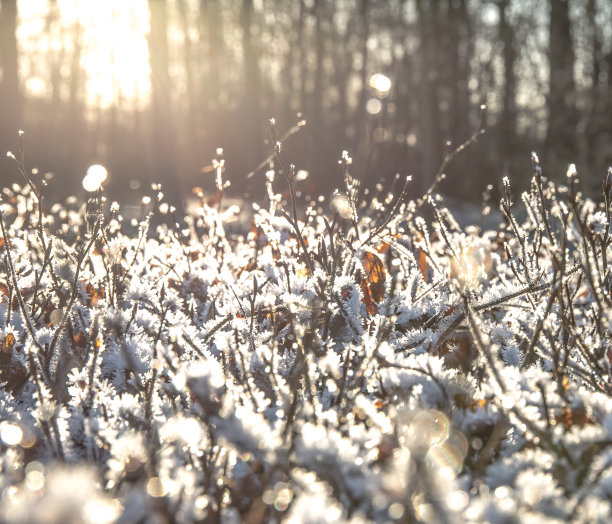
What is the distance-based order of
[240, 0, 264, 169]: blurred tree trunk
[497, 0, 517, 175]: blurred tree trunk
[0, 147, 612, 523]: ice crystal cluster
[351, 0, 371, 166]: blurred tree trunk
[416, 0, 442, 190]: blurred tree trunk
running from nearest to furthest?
[0, 147, 612, 523]: ice crystal cluster
[416, 0, 442, 190]: blurred tree trunk
[497, 0, 517, 175]: blurred tree trunk
[351, 0, 371, 166]: blurred tree trunk
[240, 0, 264, 169]: blurred tree trunk

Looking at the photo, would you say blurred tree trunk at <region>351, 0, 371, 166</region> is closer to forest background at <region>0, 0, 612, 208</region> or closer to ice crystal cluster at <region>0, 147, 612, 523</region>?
forest background at <region>0, 0, 612, 208</region>

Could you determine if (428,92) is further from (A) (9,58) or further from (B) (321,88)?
(A) (9,58)

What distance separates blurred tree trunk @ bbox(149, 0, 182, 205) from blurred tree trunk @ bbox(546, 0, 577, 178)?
816 cm

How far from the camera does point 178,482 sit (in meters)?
0.98

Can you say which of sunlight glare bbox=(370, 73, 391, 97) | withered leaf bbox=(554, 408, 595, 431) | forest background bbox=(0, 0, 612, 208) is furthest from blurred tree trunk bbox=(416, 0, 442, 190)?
withered leaf bbox=(554, 408, 595, 431)

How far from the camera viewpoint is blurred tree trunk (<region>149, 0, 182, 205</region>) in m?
9.11

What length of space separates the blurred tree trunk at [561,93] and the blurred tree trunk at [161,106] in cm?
816

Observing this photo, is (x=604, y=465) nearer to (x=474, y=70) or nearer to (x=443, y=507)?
(x=443, y=507)

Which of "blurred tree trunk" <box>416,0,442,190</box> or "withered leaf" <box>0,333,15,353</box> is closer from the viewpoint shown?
"withered leaf" <box>0,333,15,353</box>

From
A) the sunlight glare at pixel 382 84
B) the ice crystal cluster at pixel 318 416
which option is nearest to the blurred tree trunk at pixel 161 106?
the sunlight glare at pixel 382 84

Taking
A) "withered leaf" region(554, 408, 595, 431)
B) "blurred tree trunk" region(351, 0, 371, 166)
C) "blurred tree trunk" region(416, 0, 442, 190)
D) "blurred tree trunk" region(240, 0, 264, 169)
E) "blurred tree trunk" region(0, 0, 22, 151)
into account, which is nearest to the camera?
"withered leaf" region(554, 408, 595, 431)

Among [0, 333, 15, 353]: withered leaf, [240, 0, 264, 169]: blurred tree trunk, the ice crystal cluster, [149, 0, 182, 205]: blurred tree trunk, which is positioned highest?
the ice crystal cluster

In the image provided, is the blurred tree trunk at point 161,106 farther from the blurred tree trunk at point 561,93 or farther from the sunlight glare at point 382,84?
the blurred tree trunk at point 561,93

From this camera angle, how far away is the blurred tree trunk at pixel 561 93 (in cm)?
1420
